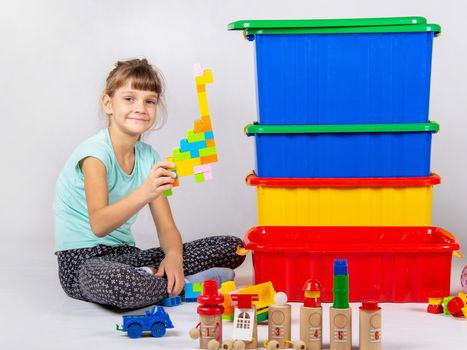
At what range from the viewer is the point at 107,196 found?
94.7 inches

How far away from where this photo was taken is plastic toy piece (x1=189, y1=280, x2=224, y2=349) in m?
1.91

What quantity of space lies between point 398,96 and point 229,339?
0.79m

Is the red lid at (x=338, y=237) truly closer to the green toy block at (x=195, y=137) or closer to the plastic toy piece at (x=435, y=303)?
the plastic toy piece at (x=435, y=303)

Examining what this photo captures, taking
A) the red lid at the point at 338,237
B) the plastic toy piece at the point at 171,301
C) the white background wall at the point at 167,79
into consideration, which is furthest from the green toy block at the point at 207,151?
the white background wall at the point at 167,79

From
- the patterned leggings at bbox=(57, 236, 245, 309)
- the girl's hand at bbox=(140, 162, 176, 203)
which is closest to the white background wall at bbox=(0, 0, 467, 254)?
the patterned leggings at bbox=(57, 236, 245, 309)

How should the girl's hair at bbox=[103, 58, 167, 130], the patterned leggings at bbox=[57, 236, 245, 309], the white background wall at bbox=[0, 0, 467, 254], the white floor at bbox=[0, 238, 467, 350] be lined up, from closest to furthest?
the white floor at bbox=[0, 238, 467, 350] → the patterned leggings at bbox=[57, 236, 245, 309] → the girl's hair at bbox=[103, 58, 167, 130] → the white background wall at bbox=[0, 0, 467, 254]

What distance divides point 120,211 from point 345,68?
65 cm

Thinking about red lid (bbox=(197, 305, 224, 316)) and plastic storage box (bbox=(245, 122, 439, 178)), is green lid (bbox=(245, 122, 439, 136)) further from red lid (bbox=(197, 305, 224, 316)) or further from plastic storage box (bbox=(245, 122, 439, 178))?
red lid (bbox=(197, 305, 224, 316))

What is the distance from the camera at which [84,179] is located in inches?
96.3

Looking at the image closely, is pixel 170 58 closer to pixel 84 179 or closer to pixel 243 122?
pixel 243 122

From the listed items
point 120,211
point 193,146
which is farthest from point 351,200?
point 120,211

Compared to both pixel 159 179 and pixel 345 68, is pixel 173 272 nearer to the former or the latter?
pixel 159 179

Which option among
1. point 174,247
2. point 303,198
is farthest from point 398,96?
point 174,247

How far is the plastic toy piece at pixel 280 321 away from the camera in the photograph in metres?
1.92
